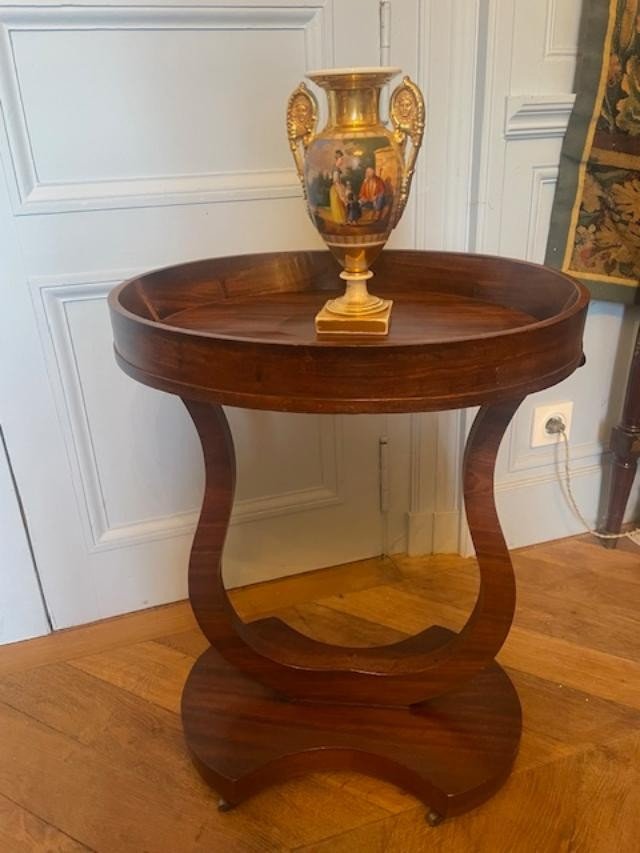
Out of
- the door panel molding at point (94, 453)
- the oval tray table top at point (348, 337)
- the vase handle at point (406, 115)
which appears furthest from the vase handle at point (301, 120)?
the door panel molding at point (94, 453)

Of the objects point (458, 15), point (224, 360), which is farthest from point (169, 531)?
point (458, 15)

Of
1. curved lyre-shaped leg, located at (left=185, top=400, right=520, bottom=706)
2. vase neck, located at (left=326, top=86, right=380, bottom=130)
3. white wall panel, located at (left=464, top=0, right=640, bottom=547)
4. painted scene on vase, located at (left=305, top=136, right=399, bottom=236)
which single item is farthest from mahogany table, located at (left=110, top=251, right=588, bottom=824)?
white wall panel, located at (left=464, top=0, right=640, bottom=547)

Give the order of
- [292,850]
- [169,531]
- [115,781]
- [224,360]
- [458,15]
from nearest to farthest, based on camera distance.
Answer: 1. [224,360]
2. [292,850]
3. [115,781]
4. [458,15]
5. [169,531]

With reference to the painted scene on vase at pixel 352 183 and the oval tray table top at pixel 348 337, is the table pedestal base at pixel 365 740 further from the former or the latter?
the painted scene on vase at pixel 352 183

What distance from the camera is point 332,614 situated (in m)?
1.56

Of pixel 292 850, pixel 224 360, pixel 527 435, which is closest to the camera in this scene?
pixel 224 360

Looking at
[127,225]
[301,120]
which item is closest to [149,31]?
[127,225]

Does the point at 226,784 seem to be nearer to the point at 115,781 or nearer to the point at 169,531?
the point at 115,781

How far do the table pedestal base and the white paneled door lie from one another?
1.36ft

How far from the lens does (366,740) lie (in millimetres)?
1159

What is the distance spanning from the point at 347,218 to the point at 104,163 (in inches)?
22.6

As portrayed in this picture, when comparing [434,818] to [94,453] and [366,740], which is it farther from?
[94,453]

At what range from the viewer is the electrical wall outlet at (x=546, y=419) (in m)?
1.67

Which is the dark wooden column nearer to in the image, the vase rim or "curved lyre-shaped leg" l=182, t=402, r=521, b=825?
"curved lyre-shaped leg" l=182, t=402, r=521, b=825
